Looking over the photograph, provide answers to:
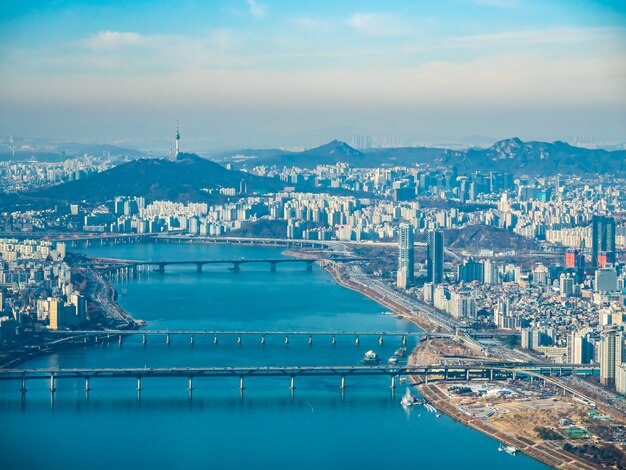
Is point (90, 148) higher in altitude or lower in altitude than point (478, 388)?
higher

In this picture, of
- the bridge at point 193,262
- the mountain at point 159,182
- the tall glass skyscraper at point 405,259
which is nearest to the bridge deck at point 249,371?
the tall glass skyscraper at point 405,259

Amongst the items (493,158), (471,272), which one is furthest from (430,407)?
(493,158)

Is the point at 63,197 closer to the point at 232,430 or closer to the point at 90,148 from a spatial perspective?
the point at 90,148

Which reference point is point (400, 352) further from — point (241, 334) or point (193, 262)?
point (193, 262)

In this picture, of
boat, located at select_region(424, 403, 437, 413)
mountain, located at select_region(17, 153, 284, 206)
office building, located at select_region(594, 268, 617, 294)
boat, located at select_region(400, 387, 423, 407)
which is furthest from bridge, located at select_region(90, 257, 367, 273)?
boat, located at select_region(424, 403, 437, 413)

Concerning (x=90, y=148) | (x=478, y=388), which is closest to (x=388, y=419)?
(x=478, y=388)

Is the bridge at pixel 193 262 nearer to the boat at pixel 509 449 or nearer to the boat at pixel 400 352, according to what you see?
the boat at pixel 400 352
